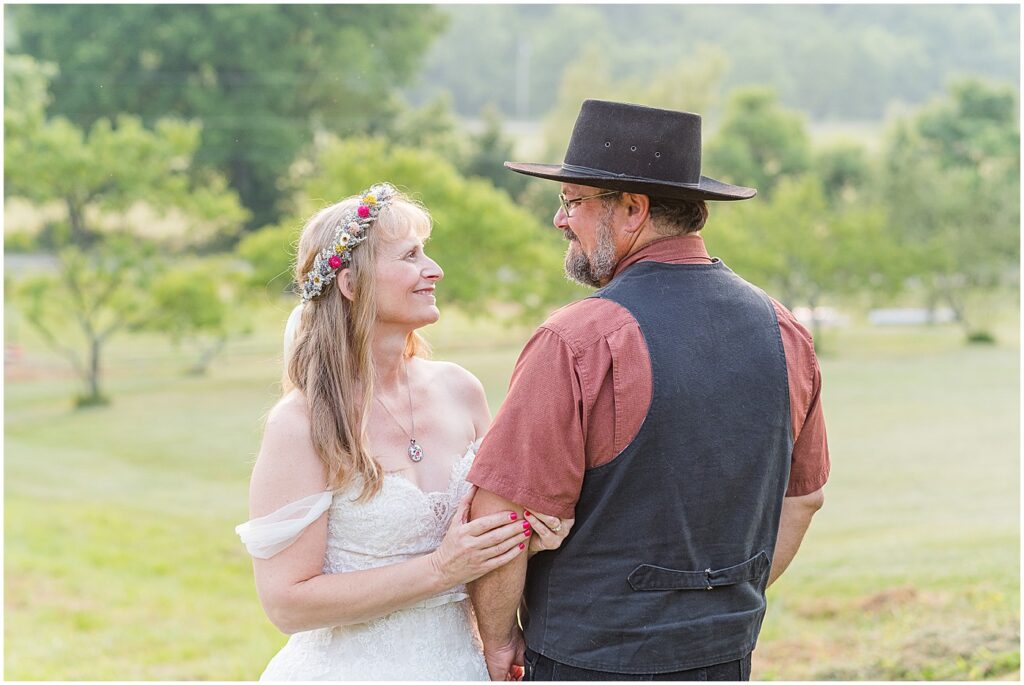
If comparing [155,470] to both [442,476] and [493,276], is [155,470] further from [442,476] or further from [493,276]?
[442,476]

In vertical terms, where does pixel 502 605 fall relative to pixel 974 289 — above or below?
above

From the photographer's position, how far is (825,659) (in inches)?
214

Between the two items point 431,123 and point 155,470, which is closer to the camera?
point 155,470

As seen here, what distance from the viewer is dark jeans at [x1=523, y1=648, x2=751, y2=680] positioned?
180cm

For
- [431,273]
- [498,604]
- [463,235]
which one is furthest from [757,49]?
[498,604]

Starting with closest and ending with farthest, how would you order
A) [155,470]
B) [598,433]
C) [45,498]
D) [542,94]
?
[598,433], [45,498], [155,470], [542,94]

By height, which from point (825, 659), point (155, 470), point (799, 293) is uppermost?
point (825, 659)

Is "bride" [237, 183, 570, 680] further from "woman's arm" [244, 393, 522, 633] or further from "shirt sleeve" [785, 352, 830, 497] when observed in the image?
"shirt sleeve" [785, 352, 830, 497]

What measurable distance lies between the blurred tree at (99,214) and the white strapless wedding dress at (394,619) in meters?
17.6

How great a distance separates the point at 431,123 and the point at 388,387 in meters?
23.8

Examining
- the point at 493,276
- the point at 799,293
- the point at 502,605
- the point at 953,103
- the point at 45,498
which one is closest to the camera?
the point at 502,605

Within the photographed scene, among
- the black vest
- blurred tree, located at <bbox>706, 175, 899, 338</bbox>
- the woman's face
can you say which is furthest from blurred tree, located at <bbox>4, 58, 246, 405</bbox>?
the black vest

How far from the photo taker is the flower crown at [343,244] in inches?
78.7

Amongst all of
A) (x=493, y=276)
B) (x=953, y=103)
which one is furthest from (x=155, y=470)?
(x=953, y=103)
